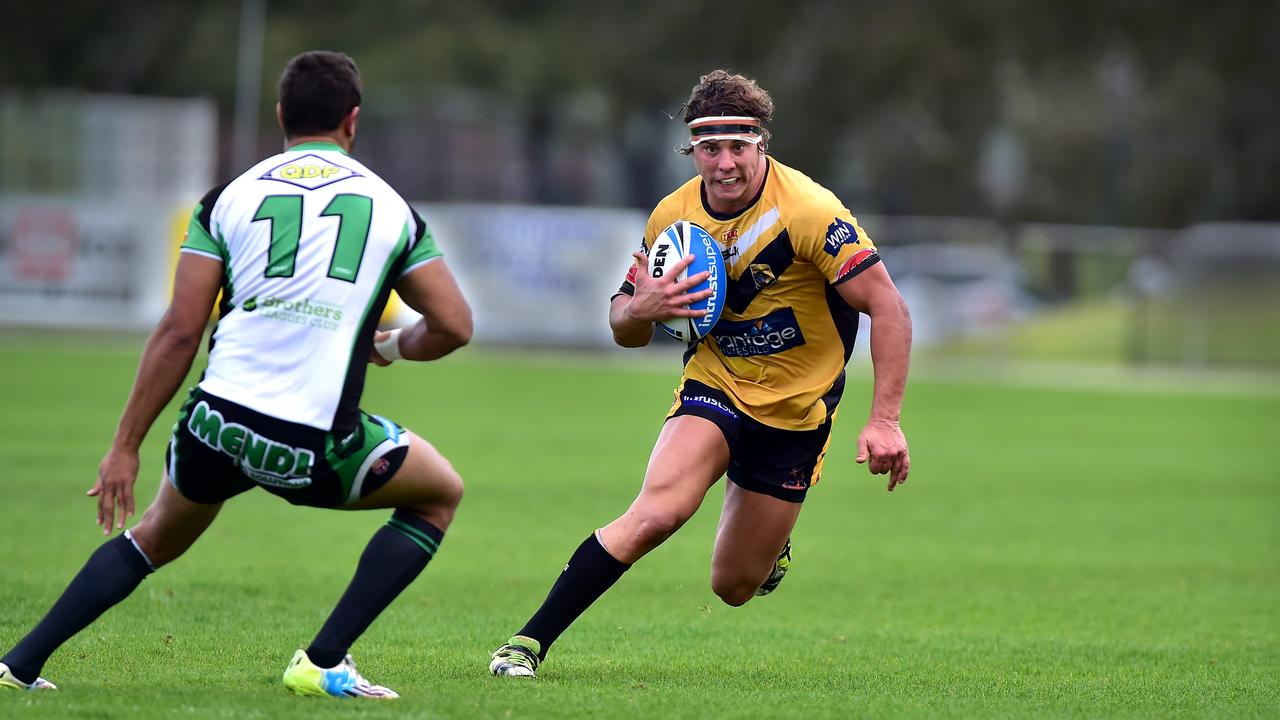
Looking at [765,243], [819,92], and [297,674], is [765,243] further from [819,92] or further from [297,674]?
[819,92]

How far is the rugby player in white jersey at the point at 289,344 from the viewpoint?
5.16 m

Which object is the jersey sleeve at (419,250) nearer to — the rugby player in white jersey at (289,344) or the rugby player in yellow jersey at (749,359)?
the rugby player in white jersey at (289,344)

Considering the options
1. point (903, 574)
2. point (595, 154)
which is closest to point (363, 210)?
point (903, 574)

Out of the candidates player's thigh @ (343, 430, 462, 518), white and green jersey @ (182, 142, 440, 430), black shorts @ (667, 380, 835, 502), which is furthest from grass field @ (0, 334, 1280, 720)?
white and green jersey @ (182, 142, 440, 430)

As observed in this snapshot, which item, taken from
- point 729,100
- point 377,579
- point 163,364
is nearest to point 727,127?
point 729,100

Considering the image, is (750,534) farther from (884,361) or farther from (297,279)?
(297,279)

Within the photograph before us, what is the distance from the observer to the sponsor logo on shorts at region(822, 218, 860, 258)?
20.9 feet

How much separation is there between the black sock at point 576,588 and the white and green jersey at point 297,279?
1.29 metres

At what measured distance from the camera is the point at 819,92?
148ft

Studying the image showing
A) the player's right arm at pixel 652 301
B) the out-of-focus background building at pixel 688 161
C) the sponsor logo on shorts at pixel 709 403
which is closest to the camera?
the player's right arm at pixel 652 301

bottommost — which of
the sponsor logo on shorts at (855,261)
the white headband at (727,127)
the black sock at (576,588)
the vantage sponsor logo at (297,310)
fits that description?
the black sock at (576,588)

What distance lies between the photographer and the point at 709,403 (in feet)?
21.8

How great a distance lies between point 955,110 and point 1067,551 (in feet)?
119

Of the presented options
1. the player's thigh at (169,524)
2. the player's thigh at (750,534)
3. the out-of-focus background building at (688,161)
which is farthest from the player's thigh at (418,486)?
the out-of-focus background building at (688,161)
